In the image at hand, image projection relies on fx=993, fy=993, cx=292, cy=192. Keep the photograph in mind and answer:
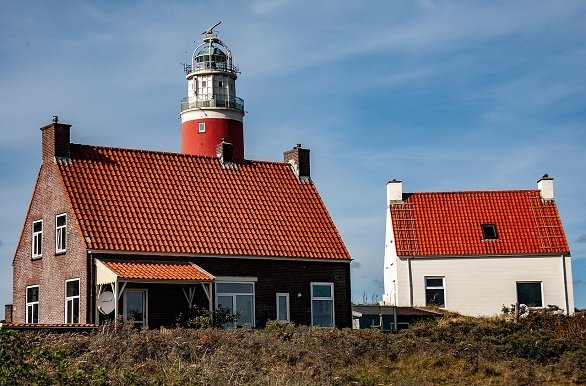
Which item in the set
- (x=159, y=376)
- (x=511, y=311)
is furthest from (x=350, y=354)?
(x=511, y=311)

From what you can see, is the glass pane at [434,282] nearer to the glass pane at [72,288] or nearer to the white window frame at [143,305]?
the white window frame at [143,305]

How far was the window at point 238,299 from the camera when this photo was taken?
33.0m

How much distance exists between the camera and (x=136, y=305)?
3112cm

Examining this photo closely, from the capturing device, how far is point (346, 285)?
35969 mm

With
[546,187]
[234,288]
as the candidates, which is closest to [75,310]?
[234,288]

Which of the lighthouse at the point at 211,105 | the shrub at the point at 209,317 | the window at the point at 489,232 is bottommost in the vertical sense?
the shrub at the point at 209,317

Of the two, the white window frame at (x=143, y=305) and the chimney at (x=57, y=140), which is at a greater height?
the chimney at (x=57, y=140)

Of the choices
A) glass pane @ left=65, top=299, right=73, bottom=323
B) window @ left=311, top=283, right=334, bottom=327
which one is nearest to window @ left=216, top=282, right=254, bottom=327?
window @ left=311, top=283, right=334, bottom=327

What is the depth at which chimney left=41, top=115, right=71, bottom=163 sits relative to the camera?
32719mm

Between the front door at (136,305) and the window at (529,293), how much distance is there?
1985 centimetres

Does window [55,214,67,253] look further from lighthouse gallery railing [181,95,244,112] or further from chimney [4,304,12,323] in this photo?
lighthouse gallery railing [181,95,244,112]

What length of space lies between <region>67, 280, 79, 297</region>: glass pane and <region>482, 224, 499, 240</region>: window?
20958 mm

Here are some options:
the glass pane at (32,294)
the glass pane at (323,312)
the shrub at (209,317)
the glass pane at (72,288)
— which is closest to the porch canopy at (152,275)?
the shrub at (209,317)

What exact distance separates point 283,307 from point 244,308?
163 centimetres
